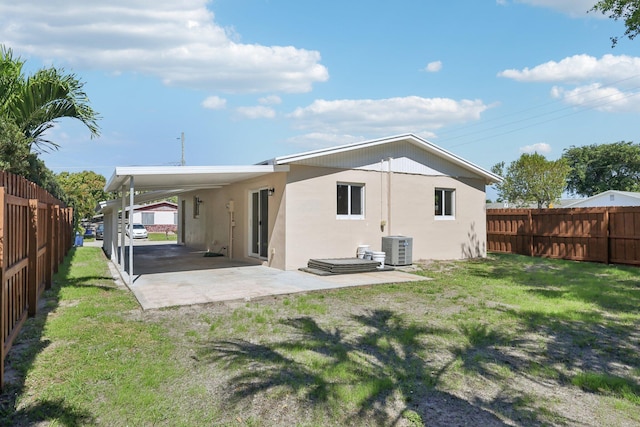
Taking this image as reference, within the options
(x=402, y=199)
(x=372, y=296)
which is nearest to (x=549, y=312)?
(x=372, y=296)

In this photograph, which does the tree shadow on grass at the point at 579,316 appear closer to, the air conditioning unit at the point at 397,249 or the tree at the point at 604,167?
the air conditioning unit at the point at 397,249

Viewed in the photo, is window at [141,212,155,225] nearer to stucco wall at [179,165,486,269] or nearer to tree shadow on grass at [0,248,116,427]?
stucco wall at [179,165,486,269]

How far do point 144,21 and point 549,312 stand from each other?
36.8 feet

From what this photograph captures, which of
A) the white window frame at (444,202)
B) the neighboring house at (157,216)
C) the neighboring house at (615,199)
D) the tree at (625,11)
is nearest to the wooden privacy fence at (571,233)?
the white window frame at (444,202)

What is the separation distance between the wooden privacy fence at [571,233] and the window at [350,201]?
7.34 metres

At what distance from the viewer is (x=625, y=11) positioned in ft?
41.8

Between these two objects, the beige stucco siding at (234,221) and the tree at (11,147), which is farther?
the beige stucco siding at (234,221)

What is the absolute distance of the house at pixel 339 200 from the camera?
10742mm

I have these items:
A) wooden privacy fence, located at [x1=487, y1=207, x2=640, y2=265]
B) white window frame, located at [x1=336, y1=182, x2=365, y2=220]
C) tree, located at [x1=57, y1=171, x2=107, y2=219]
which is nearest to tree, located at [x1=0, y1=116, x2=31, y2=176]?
white window frame, located at [x1=336, y1=182, x2=365, y2=220]

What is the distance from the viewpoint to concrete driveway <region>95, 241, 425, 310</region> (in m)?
7.30

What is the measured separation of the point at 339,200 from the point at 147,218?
36005 millimetres

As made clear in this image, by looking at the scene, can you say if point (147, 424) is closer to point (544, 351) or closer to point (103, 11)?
point (544, 351)

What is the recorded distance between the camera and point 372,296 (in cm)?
764

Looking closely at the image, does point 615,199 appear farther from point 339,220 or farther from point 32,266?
point 32,266
